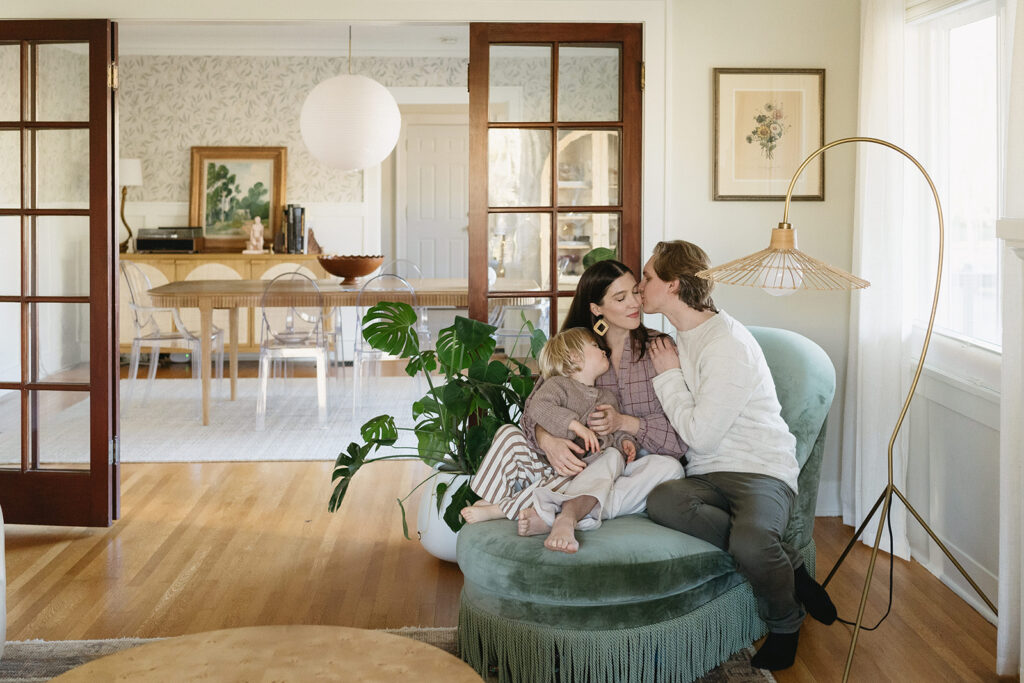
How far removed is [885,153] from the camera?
3.71 meters

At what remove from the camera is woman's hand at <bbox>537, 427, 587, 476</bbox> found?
9.39 feet

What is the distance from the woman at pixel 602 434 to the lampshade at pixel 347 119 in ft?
9.99

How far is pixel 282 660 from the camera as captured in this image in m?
1.99

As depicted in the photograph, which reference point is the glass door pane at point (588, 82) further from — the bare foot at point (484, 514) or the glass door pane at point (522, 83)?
the bare foot at point (484, 514)

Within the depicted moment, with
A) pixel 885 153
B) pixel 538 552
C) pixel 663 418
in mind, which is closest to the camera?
pixel 538 552

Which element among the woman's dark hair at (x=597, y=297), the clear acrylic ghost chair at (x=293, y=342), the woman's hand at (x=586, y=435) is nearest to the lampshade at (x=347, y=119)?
the clear acrylic ghost chair at (x=293, y=342)

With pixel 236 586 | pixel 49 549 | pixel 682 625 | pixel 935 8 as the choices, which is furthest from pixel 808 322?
pixel 49 549

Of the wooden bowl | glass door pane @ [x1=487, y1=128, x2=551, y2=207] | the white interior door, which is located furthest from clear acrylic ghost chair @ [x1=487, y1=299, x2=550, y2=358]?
the white interior door

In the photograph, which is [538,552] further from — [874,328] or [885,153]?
[885,153]

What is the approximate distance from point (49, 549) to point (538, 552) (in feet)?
7.06

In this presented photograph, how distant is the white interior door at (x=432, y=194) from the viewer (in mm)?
9500

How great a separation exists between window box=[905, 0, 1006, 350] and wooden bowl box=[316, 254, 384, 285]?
3.49m

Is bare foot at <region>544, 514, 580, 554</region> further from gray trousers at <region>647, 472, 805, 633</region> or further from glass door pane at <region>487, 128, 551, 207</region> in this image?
glass door pane at <region>487, 128, 551, 207</region>

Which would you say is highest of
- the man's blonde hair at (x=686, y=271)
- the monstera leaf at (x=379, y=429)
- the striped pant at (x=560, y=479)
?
the man's blonde hair at (x=686, y=271)
